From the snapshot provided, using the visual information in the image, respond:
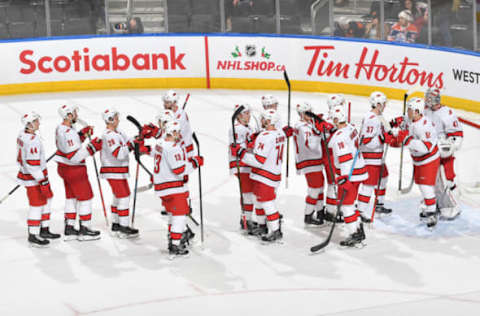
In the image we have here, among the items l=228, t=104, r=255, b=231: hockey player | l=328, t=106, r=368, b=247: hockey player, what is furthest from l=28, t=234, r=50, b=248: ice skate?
l=328, t=106, r=368, b=247: hockey player

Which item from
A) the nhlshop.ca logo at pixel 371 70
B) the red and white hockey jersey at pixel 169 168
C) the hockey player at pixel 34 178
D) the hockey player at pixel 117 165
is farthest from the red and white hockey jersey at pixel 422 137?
the nhlshop.ca logo at pixel 371 70

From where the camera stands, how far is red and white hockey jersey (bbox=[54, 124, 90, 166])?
765cm

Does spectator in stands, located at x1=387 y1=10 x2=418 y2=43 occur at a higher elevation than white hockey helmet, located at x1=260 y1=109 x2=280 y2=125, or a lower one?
higher

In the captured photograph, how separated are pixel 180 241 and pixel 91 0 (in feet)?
31.3

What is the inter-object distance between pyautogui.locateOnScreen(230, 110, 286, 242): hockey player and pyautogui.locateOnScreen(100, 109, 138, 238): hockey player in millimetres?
1018

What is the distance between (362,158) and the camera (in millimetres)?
7547

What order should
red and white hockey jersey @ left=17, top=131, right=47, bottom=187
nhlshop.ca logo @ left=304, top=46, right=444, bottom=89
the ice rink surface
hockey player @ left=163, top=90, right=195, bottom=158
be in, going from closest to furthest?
the ice rink surface
red and white hockey jersey @ left=17, top=131, right=47, bottom=187
hockey player @ left=163, top=90, right=195, bottom=158
nhlshop.ca logo @ left=304, top=46, right=444, bottom=89

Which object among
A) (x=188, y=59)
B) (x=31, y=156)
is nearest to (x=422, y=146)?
(x=31, y=156)

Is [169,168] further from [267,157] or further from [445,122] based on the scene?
[445,122]

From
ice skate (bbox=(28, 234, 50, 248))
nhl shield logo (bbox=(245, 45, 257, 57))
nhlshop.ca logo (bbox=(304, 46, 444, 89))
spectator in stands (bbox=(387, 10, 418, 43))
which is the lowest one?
ice skate (bbox=(28, 234, 50, 248))

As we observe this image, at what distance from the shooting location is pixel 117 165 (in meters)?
7.75

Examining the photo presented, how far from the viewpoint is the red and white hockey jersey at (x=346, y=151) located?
732 cm

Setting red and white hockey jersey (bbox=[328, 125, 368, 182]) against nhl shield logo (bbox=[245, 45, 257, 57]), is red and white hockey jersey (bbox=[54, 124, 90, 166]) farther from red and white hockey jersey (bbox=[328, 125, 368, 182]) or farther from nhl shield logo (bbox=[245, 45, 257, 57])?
nhl shield logo (bbox=[245, 45, 257, 57])

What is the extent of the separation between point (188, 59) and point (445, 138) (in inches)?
307
